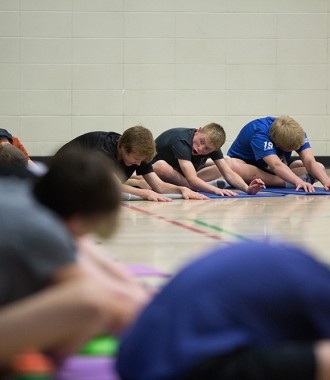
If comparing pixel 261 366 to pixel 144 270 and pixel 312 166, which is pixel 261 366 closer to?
pixel 144 270

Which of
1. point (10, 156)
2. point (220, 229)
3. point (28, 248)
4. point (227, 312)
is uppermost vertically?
point (10, 156)

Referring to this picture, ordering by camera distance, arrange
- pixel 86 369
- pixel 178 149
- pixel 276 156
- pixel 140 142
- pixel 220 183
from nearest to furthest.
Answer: pixel 86 369, pixel 140 142, pixel 178 149, pixel 276 156, pixel 220 183

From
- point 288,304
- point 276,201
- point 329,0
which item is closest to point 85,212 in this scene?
point 288,304

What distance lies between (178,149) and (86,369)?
650 centimetres

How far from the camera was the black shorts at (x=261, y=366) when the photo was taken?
187cm

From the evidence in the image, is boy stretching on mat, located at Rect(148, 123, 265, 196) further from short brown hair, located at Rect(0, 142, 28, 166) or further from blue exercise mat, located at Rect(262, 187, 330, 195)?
short brown hair, located at Rect(0, 142, 28, 166)

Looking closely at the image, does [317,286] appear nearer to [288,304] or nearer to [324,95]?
[288,304]

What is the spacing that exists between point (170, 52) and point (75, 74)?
4.40 ft

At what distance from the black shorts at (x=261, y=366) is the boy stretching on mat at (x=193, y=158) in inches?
267

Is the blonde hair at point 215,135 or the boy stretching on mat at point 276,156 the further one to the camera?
the boy stretching on mat at point 276,156

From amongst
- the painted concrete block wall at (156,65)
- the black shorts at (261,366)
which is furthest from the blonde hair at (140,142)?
the black shorts at (261,366)

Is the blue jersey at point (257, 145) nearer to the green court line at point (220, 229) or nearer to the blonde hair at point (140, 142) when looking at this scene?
the blonde hair at point (140, 142)

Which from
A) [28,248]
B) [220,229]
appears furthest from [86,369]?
[220,229]

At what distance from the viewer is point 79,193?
2.38 m
